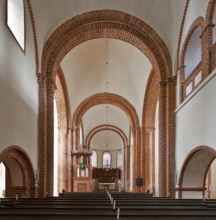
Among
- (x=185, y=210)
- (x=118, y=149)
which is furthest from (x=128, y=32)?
(x=118, y=149)

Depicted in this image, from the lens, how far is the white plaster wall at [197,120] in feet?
28.4

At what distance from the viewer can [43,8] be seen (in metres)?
12.0

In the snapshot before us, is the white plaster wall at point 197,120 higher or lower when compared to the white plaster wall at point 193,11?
lower

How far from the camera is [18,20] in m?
10.6

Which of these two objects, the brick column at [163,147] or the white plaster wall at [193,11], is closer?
the white plaster wall at [193,11]

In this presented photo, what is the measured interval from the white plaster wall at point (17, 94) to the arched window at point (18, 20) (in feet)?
1.23

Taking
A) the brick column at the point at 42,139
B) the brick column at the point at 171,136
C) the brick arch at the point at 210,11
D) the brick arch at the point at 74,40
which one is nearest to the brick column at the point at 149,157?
the brick column at the point at 171,136

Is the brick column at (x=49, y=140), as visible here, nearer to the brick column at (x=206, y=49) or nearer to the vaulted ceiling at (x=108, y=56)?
the vaulted ceiling at (x=108, y=56)

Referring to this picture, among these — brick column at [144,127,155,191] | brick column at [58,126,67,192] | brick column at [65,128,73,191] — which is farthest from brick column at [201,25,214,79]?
brick column at [65,128,73,191]

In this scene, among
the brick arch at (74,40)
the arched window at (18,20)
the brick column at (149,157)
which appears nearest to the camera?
the arched window at (18,20)

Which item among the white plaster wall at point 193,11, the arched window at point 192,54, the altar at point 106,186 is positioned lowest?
the altar at point 106,186

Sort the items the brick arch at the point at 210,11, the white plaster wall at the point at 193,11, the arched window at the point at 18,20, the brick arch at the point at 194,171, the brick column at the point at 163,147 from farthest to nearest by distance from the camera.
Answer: the brick column at the point at 163,147 → the brick arch at the point at 194,171 → the arched window at the point at 18,20 → the white plaster wall at the point at 193,11 → the brick arch at the point at 210,11

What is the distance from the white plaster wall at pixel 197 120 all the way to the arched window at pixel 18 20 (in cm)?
544

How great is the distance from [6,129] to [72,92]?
41.2 feet
